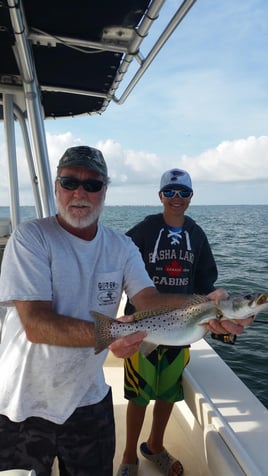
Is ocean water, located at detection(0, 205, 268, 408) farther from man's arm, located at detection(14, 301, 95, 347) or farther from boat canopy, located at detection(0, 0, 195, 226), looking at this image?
man's arm, located at detection(14, 301, 95, 347)

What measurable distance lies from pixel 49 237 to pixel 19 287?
0.32 meters

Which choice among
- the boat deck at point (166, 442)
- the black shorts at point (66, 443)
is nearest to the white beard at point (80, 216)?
the black shorts at point (66, 443)

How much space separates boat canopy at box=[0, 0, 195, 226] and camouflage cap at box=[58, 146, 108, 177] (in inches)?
44.7

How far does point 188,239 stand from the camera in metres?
3.31

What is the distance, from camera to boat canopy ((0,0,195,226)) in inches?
115

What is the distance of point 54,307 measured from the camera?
2.05 m

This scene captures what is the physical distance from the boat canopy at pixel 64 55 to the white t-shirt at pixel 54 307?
66.8 inches

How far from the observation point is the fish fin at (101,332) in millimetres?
1889

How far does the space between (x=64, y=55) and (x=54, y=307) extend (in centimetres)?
281

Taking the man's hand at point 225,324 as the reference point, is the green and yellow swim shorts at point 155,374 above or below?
below

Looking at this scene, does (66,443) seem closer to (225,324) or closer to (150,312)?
(150,312)

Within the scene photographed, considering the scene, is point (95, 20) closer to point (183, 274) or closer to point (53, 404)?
point (183, 274)

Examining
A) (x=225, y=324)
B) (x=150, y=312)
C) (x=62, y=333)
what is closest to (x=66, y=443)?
(x=62, y=333)

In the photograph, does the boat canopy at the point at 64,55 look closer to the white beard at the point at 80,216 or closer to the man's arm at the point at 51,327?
the white beard at the point at 80,216
